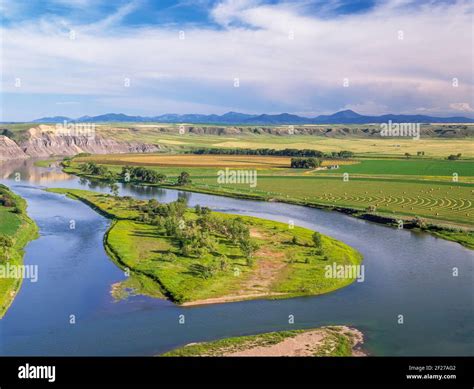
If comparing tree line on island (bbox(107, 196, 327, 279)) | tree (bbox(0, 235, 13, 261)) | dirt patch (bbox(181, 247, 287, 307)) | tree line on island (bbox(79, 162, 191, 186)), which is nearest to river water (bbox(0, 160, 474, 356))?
dirt patch (bbox(181, 247, 287, 307))

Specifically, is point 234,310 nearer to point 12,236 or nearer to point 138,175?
point 12,236

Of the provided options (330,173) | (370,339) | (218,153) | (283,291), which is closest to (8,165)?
(218,153)

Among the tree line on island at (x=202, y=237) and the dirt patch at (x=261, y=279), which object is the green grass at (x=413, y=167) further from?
the dirt patch at (x=261, y=279)

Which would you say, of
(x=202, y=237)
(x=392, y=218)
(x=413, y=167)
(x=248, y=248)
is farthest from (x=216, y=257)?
(x=413, y=167)

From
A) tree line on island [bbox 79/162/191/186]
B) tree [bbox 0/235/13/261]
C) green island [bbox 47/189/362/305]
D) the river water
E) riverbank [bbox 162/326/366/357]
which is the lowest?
riverbank [bbox 162/326/366/357]

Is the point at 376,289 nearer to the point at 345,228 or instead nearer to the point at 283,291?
the point at 283,291

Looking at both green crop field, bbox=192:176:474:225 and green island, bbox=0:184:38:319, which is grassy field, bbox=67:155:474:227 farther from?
green island, bbox=0:184:38:319
